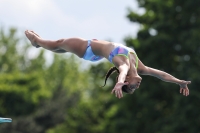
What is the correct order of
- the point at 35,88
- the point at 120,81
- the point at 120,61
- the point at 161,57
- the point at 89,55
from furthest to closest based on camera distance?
the point at 35,88 → the point at 161,57 → the point at 89,55 → the point at 120,61 → the point at 120,81

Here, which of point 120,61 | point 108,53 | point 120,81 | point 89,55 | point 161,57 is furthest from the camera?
point 161,57

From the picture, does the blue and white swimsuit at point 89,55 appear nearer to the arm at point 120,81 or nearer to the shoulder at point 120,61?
the shoulder at point 120,61

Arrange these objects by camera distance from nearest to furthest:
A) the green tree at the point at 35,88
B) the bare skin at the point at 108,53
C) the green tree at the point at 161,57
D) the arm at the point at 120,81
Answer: the arm at the point at 120,81
the bare skin at the point at 108,53
the green tree at the point at 161,57
the green tree at the point at 35,88

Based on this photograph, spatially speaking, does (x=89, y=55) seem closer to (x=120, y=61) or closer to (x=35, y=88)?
(x=120, y=61)

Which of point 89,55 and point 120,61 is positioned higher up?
point 89,55

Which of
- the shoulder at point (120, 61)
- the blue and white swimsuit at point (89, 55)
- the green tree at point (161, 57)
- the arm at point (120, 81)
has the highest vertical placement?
the green tree at point (161, 57)

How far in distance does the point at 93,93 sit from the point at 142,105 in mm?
27651

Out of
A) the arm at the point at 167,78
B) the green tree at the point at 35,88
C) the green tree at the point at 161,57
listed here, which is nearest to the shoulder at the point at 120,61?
the arm at the point at 167,78

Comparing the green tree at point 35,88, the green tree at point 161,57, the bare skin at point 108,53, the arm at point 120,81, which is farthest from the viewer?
the green tree at point 35,88

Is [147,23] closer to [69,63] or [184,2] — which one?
[184,2]

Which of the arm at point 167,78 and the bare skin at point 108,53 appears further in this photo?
the arm at point 167,78

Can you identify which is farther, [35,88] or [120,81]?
[35,88]

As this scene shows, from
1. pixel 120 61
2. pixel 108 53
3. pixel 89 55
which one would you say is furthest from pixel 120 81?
pixel 89 55

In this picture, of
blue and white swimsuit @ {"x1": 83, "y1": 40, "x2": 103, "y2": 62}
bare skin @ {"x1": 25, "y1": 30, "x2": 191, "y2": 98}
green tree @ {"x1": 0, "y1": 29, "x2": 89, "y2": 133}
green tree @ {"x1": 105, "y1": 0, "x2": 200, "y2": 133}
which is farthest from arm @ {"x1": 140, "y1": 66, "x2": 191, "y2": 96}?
green tree @ {"x1": 0, "y1": 29, "x2": 89, "y2": 133}
